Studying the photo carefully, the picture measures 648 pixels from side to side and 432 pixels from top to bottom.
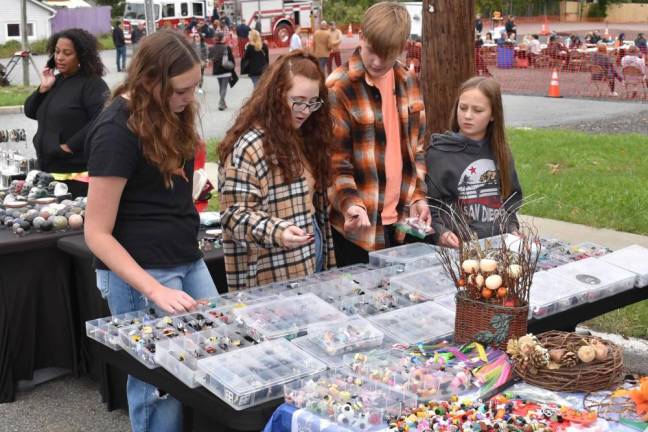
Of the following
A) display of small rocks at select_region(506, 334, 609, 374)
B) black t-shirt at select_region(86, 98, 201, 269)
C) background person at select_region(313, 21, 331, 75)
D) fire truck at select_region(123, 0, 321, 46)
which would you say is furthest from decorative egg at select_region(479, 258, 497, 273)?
fire truck at select_region(123, 0, 321, 46)

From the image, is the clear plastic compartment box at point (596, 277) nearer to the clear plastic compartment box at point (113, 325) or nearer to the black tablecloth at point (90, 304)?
the clear plastic compartment box at point (113, 325)

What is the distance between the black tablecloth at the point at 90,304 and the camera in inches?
169

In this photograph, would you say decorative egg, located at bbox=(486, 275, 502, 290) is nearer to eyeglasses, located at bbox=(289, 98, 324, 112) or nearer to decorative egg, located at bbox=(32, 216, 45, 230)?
eyeglasses, located at bbox=(289, 98, 324, 112)

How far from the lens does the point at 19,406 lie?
14.8 ft

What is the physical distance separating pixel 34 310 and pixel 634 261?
9.67ft

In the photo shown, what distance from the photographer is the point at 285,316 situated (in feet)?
9.60

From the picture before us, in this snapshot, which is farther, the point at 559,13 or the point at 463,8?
the point at 559,13

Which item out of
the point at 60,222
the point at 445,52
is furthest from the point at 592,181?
the point at 60,222

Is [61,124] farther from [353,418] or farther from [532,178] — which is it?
[532,178]

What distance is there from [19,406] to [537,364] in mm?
3020

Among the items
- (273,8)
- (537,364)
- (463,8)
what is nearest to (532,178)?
(463,8)

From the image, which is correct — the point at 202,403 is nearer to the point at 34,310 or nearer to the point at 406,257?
the point at 406,257

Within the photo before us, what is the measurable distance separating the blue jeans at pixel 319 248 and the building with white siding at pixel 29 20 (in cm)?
4127

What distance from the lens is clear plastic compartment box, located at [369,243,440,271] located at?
3.56 m
